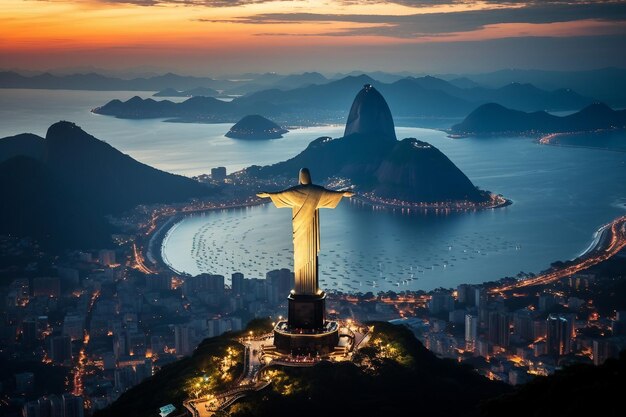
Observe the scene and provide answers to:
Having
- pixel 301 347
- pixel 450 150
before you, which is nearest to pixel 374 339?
pixel 301 347

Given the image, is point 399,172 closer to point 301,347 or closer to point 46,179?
point 46,179

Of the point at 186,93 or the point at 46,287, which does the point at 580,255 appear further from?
the point at 186,93

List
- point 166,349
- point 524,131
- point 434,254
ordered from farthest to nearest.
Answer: point 524,131, point 434,254, point 166,349

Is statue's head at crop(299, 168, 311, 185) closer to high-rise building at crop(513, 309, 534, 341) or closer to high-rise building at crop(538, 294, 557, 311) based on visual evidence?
high-rise building at crop(513, 309, 534, 341)

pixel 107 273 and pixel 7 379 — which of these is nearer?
pixel 7 379

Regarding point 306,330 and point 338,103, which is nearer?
point 306,330

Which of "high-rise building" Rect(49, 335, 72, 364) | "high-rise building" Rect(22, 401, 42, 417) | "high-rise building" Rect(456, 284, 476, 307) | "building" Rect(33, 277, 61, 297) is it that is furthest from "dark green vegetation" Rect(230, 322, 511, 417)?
"building" Rect(33, 277, 61, 297)

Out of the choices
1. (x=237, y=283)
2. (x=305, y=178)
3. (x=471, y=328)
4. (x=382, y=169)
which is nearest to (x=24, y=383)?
(x=237, y=283)
